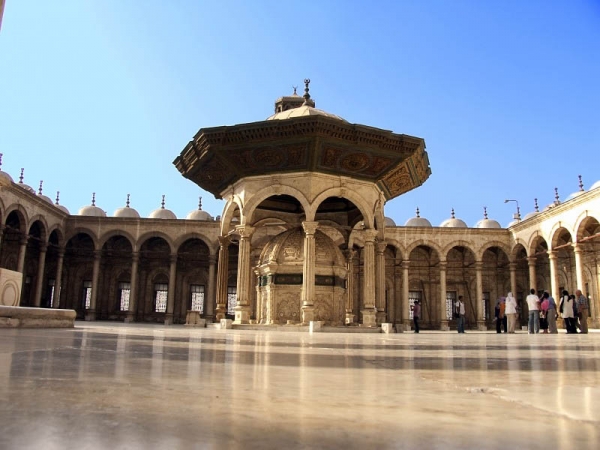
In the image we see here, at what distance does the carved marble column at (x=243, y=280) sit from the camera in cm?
1093

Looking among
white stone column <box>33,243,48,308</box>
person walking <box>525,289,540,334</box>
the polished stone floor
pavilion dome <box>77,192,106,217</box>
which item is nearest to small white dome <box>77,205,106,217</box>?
pavilion dome <box>77,192,106,217</box>

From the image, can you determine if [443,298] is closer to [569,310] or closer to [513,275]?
[513,275]

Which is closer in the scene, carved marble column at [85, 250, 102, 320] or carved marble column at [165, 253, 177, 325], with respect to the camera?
carved marble column at [85, 250, 102, 320]

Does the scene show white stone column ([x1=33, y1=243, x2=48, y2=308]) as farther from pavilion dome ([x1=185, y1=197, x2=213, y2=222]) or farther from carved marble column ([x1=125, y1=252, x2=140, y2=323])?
pavilion dome ([x1=185, y1=197, x2=213, y2=222])

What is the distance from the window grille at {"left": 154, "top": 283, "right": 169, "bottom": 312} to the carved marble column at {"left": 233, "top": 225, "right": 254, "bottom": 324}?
15230mm

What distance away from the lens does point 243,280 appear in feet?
36.9

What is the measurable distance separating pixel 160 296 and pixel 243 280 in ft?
51.2

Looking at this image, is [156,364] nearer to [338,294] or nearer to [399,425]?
[399,425]

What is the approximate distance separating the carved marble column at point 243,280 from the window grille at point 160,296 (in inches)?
600

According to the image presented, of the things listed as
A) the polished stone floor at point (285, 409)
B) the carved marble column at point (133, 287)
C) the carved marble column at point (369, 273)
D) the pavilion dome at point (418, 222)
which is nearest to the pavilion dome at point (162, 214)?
the carved marble column at point (133, 287)

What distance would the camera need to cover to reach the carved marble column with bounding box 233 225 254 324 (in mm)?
10930

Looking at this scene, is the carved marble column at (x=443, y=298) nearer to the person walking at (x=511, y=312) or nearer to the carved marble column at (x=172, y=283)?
the person walking at (x=511, y=312)

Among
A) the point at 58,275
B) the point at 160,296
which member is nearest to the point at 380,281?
the point at 58,275

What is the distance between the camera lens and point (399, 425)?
36.5 inches
